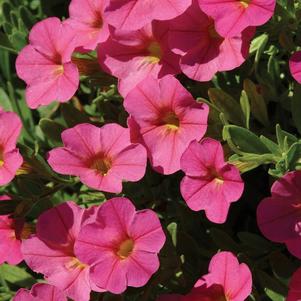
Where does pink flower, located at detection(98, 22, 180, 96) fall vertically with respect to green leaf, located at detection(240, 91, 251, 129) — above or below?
above

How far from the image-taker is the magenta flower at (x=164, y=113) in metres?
1.35

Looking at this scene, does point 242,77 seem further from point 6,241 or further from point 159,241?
point 6,241

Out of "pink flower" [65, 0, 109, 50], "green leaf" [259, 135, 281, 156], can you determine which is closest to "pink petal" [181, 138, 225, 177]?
"green leaf" [259, 135, 281, 156]

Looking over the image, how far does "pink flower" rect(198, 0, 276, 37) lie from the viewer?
128 centimetres

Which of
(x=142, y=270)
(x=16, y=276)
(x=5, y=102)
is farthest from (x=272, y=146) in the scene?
(x=5, y=102)

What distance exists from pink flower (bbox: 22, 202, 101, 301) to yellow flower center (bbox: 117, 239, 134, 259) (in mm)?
83

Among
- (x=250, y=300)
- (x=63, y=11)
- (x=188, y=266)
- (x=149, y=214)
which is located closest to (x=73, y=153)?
(x=149, y=214)

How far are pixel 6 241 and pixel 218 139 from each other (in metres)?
0.49

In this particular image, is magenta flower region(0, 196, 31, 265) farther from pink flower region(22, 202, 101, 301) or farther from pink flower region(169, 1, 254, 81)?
pink flower region(169, 1, 254, 81)

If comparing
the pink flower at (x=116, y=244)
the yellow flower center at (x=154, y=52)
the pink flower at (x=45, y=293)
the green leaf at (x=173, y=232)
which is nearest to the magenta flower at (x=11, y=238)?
the pink flower at (x=45, y=293)

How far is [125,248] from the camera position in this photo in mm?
1344

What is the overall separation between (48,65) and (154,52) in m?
0.24

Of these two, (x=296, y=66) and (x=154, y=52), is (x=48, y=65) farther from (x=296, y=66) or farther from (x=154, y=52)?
(x=296, y=66)

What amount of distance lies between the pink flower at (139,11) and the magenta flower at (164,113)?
0.11 metres
